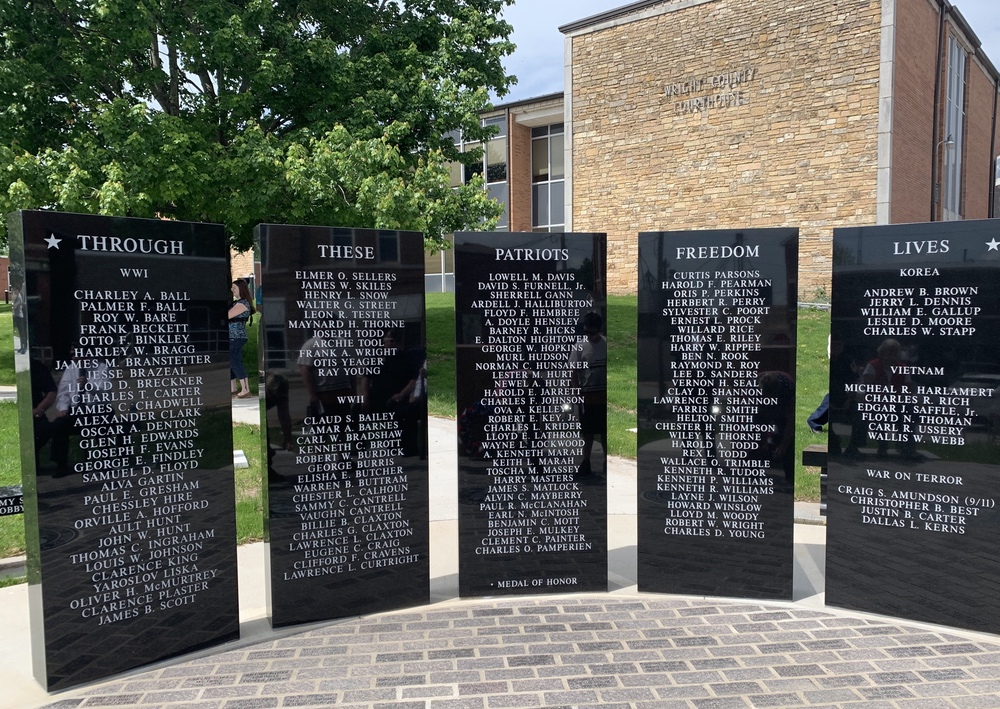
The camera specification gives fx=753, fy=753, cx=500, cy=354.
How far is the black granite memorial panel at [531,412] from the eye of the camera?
511 centimetres

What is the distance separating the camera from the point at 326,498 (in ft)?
15.9

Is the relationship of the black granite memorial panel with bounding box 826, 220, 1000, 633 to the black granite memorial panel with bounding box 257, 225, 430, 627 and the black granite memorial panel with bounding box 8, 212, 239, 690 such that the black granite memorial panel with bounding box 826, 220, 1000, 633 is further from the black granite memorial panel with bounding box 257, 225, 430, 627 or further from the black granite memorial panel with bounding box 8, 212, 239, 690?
the black granite memorial panel with bounding box 8, 212, 239, 690

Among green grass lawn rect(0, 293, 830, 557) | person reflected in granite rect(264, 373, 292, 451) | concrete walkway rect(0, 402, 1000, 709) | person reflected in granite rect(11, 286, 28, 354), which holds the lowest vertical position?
concrete walkway rect(0, 402, 1000, 709)

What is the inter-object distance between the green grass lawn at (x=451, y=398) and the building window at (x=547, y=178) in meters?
8.58

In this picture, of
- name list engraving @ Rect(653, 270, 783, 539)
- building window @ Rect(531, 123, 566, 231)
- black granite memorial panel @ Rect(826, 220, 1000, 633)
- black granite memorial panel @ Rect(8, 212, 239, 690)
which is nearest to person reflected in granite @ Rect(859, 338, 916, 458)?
black granite memorial panel @ Rect(826, 220, 1000, 633)

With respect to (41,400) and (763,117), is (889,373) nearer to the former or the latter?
(41,400)

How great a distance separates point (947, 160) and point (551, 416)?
84.0 feet

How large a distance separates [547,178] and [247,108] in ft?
60.6

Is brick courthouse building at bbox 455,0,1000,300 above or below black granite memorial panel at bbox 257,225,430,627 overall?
above

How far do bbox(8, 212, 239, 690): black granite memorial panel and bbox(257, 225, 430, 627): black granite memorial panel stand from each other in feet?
1.05

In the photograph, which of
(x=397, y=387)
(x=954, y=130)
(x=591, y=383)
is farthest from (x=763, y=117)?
(x=397, y=387)

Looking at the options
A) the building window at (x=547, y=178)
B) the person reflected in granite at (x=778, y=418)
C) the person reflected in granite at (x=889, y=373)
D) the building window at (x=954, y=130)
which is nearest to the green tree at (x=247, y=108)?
the person reflected in granite at (x=778, y=418)

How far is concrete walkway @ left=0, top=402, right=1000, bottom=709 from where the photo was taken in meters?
3.75

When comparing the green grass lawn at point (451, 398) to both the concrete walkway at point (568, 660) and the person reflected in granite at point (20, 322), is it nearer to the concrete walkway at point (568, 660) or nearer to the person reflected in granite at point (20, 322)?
the concrete walkway at point (568, 660)
